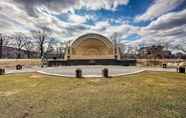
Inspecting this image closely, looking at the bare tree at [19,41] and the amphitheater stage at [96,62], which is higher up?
the bare tree at [19,41]

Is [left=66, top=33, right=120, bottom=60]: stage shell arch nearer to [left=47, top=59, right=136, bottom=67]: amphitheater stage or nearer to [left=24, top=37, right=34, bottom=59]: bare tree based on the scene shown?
[left=47, top=59, right=136, bottom=67]: amphitheater stage

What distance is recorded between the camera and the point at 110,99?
7383 millimetres

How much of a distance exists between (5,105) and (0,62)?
29829 mm

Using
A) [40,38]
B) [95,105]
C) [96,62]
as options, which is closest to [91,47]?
[96,62]

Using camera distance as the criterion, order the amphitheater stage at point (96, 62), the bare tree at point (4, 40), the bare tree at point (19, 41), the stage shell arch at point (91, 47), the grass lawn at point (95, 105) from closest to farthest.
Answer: the grass lawn at point (95, 105)
the amphitheater stage at point (96, 62)
the stage shell arch at point (91, 47)
the bare tree at point (4, 40)
the bare tree at point (19, 41)

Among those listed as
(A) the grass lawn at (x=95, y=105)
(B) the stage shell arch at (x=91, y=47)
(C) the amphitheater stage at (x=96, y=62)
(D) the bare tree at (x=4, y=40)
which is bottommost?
(A) the grass lawn at (x=95, y=105)

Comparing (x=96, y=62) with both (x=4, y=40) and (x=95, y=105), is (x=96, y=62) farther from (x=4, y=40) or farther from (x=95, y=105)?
(x=4, y=40)

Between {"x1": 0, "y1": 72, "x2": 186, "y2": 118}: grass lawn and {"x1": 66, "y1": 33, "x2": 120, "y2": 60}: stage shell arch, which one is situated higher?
{"x1": 66, "y1": 33, "x2": 120, "y2": 60}: stage shell arch

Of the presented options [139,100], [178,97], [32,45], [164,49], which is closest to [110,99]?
[139,100]

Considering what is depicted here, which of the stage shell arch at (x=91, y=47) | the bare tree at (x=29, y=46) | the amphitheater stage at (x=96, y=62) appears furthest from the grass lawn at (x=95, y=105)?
the bare tree at (x=29, y=46)

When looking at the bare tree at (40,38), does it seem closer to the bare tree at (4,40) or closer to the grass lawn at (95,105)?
the bare tree at (4,40)

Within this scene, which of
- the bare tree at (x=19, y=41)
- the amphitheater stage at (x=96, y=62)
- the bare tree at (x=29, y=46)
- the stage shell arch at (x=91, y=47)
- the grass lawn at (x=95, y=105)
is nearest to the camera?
the grass lawn at (x=95, y=105)

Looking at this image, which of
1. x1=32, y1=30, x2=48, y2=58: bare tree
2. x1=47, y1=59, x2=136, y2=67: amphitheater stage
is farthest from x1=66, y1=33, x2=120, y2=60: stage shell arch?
x1=32, y1=30, x2=48, y2=58: bare tree

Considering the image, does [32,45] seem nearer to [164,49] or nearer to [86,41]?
[86,41]
